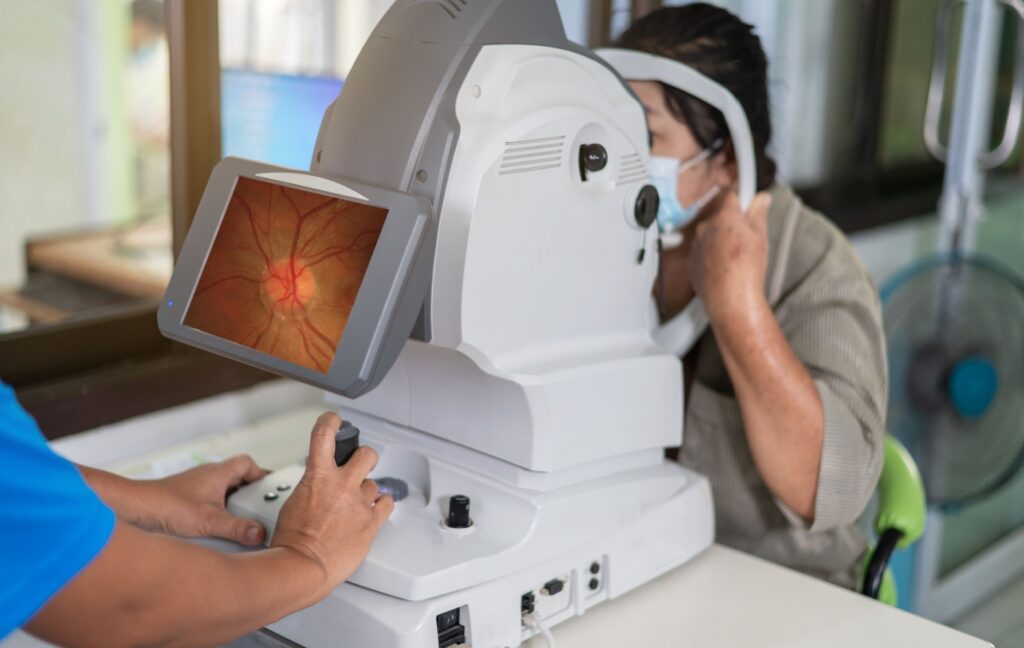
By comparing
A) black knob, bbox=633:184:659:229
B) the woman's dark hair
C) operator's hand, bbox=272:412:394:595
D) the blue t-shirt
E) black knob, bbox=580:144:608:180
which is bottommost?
operator's hand, bbox=272:412:394:595

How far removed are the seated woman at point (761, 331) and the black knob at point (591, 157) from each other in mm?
291

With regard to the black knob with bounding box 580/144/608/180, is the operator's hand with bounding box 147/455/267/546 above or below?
below

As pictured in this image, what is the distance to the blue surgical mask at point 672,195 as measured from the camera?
1338 mm

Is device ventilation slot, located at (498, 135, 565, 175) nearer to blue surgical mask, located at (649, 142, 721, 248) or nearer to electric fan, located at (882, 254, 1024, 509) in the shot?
blue surgical mask, located at (649, 142, 721, 248)

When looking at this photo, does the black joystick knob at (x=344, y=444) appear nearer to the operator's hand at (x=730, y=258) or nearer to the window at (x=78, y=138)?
the operator's hand at (x=730, y=258)

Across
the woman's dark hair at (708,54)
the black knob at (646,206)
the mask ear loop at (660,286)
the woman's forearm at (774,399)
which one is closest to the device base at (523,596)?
the woman's forearm at (774,399)

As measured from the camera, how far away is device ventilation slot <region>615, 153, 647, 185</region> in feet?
3.61

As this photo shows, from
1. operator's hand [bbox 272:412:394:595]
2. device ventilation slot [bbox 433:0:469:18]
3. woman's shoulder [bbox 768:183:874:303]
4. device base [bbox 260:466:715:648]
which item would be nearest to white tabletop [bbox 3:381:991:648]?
device base [bbox 260:466:715:648]

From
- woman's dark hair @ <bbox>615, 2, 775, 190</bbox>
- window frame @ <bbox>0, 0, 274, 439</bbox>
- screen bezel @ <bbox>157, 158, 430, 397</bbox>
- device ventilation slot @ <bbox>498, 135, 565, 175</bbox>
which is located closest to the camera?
screen bezel @ <bbox>157, 158, 430, 397</bbox>

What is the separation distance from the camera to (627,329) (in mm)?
1179

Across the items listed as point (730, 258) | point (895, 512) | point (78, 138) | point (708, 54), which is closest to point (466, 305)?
point (730, 258)

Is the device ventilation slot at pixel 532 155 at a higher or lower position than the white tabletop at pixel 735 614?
higher

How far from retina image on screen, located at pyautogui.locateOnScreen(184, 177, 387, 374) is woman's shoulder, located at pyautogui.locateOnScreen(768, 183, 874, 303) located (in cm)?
70

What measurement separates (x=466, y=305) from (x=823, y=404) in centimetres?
53
